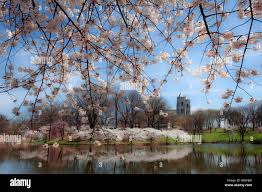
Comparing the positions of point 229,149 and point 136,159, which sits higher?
point 229,149

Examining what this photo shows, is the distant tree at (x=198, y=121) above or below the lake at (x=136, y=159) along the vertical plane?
above

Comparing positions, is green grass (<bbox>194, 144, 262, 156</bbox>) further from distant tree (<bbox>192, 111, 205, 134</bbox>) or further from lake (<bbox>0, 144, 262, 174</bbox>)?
distant tree (<bbox>192, 111, 205, 134</bbox>)

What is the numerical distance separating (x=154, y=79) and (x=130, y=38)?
65 cm

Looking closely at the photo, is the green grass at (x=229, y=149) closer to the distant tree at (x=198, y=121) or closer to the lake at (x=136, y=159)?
the lake at (x=136, y=159)

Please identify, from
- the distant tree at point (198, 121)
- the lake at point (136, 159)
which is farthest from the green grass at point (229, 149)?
the distant tree at point (198, 121)

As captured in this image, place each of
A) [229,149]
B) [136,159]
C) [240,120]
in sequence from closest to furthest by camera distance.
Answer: [240,120]
[136,159]
[229,149]

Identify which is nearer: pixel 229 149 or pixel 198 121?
pixel 198 121

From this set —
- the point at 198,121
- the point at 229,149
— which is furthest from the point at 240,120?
the point at 229,149

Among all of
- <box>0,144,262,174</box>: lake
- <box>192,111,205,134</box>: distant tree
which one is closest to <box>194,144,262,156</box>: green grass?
<box>0,144,262,174</box>: lake

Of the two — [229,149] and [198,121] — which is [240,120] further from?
[229,149]

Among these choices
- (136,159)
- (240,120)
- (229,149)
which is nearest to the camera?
(240,120)

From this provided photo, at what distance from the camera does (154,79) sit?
3639mm
